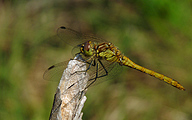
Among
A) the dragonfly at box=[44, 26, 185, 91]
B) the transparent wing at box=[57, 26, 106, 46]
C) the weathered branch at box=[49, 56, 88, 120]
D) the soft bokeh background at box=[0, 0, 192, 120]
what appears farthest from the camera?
the soft bokeh background at box=[0, 0, 192, 120]

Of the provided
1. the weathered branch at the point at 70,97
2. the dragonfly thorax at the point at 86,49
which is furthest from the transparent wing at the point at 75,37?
the weathered branch at the point at 70,97

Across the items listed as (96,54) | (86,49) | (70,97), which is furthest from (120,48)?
(70,97)

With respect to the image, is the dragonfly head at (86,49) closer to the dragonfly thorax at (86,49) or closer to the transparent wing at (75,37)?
the dragonfly thorax at (86,49)

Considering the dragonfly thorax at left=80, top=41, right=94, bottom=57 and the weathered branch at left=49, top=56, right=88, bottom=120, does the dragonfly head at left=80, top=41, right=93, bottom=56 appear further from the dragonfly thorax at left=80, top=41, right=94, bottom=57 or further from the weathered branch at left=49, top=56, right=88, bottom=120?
the weathered branch at left=49, top=56, right=88, bottom=120

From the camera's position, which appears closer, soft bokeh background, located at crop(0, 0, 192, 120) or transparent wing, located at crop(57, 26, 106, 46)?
transparent wing, located at crop(57, 26, 106, 46)

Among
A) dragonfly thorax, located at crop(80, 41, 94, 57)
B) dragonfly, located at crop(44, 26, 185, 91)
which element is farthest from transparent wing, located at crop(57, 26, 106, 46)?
dragonfly thorax, located at crop(80, 41, 94, 57)

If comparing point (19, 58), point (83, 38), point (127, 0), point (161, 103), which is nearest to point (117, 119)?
point (161, 103)

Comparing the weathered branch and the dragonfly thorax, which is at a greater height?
the dragonfly thorax
